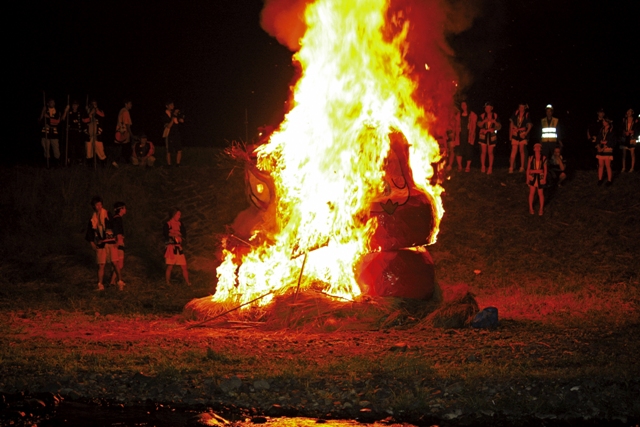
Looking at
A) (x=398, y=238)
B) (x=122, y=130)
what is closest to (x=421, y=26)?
(x=398, y=238)

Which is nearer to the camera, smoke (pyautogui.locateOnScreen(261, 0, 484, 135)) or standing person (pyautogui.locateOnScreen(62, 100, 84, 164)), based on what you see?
smoke (pyautogui.locateOnScreen(261, 0, 484, 135))

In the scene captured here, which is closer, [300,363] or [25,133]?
[300,363]

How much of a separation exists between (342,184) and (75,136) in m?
11.9

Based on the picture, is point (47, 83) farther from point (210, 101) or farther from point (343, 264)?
point (343, 264)

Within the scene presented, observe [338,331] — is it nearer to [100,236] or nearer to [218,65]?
[100,236]

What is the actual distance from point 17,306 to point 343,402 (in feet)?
26.3

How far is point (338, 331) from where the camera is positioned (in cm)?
1196

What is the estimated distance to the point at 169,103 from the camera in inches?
872

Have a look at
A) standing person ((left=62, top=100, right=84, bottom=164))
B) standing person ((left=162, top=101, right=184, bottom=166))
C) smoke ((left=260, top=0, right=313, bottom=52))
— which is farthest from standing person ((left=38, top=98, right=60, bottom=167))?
smoke ((left=260, top=0, right=313, bottom=52))

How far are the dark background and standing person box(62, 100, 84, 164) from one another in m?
6.75

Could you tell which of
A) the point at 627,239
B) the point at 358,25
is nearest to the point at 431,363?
the point at 358,25

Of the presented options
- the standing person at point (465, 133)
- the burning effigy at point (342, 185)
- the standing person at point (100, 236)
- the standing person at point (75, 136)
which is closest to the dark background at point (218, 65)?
Result: the standing person at point (75, 136)

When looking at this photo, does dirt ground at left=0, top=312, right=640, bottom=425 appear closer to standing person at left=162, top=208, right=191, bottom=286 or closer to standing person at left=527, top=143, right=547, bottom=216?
standing person at left=162, top=208, right=191, bottom=286

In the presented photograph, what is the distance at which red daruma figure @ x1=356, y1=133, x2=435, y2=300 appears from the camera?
1268 centimetres
